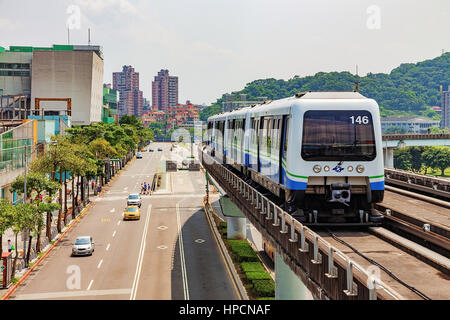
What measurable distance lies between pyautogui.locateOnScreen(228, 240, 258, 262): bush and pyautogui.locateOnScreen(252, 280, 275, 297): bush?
6660 mm

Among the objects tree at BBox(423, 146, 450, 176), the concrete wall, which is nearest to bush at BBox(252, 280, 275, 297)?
the concrete wall

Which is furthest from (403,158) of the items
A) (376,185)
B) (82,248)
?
(376,185)

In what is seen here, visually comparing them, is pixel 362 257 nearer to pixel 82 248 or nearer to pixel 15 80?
pixel 82 248

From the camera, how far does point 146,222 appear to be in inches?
2269

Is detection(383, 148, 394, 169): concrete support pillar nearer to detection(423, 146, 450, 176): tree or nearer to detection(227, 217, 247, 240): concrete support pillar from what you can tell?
detection(227, 217, 247, 240): concrete support pillar

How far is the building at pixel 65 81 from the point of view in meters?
128

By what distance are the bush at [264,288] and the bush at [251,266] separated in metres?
3.08

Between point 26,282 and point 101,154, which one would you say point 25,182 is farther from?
point 101,154

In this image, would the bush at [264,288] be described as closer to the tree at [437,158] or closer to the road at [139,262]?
the road at [139,262]

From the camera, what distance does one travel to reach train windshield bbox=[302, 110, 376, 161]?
1898 centimetres

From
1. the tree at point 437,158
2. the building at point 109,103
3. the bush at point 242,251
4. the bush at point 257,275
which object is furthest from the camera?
the building at point 109,103

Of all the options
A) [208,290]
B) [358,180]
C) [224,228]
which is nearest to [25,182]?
[208,290]

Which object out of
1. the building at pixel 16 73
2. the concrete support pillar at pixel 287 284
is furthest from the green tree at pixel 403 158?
the concrete support pillar at pixel 287 284

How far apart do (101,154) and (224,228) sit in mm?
31243
